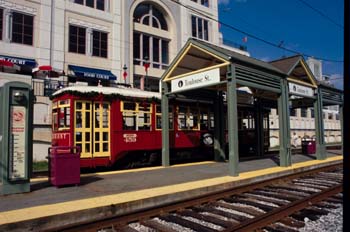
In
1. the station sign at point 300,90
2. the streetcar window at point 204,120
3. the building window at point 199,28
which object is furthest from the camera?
the building window at point 199,28

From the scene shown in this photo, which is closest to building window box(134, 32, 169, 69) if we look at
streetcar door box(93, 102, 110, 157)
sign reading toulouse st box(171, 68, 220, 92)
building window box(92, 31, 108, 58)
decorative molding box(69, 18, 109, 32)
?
building window box(92, 31, 108, 58)

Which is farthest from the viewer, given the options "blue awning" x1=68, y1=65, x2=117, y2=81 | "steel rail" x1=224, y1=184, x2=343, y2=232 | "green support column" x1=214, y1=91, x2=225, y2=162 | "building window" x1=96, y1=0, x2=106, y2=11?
"building window" x1=96, y1=0, x2=106, y2=11

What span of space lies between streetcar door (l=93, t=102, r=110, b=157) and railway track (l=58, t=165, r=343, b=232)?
5.06 meters

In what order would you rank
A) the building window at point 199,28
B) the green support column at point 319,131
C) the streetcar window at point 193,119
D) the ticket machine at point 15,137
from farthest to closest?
the building window at point 199,28 → the green support column at point 319,131 → the streetcar window at point 193,119 → the ticket machine at point 15,137

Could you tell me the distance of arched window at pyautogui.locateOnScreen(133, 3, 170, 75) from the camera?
26953mm

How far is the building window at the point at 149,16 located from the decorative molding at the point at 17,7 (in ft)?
28.8

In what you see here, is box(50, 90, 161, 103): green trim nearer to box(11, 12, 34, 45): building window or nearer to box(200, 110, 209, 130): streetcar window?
box(200, 110, 209, 130): streetcar window

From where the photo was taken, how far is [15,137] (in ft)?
24.1

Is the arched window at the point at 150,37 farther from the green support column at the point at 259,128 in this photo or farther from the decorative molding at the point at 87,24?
the green support column at the point at 259,128

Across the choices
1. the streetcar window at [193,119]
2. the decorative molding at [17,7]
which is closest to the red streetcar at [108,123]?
the streetcar window at [193,119]

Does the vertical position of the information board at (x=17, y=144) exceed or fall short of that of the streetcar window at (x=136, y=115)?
it falls short

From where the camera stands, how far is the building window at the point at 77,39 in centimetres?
2272

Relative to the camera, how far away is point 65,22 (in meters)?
22.4

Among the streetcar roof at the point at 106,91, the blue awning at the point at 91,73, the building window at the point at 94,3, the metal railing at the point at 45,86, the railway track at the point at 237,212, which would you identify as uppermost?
the building window at the point at 94,3
